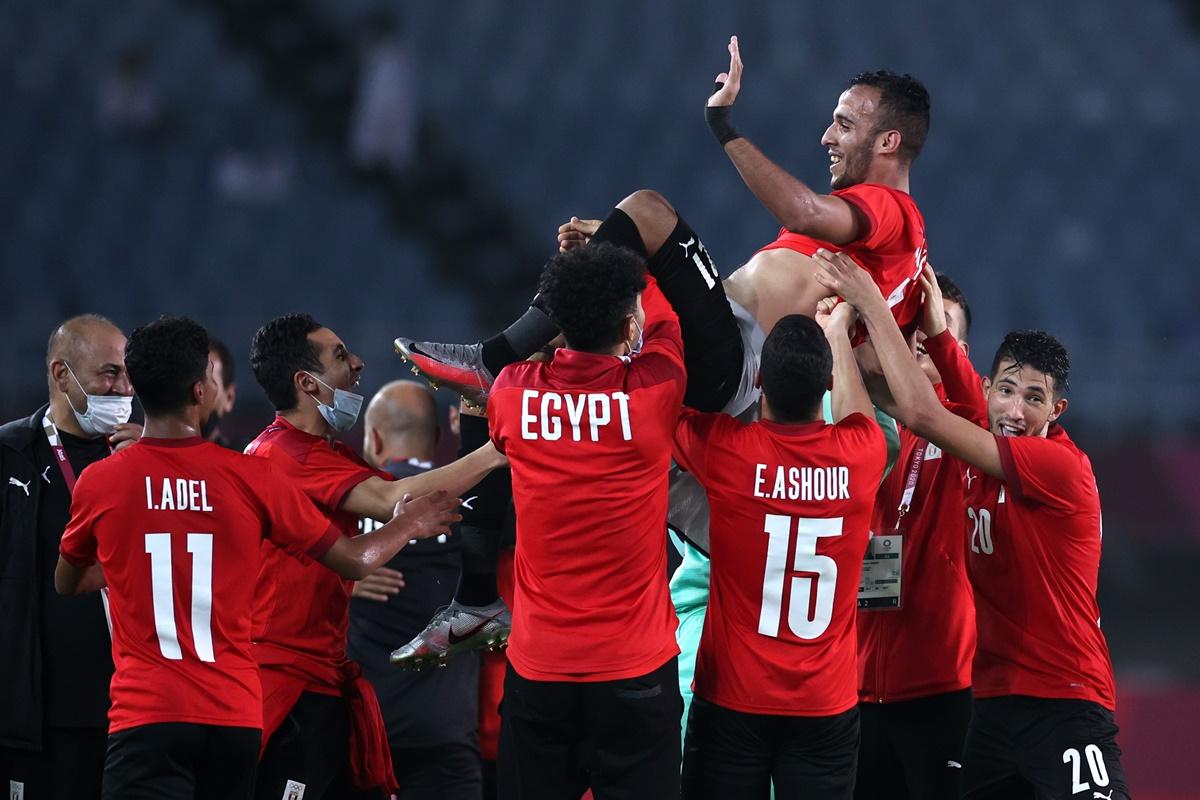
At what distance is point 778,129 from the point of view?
14.1m

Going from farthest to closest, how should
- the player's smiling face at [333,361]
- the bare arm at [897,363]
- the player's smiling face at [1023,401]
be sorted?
the player's smiling face at [333,361] < the player's smiling face at [1023,401] < the bare arm at [897,363]

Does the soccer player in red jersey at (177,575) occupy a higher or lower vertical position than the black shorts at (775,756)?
higher

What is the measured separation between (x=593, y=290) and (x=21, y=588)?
238cm

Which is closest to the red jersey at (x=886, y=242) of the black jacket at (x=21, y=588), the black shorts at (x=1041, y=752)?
the black shorts at (x=1041, y=752)

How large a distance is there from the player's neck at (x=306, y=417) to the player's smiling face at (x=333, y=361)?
102 mm

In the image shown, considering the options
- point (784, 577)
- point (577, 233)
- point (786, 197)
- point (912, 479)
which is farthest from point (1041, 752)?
point (577, 233)

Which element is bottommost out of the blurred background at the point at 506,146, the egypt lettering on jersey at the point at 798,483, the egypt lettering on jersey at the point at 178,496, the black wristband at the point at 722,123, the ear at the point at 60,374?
the egypt lettering on jersey at the point at 178,496

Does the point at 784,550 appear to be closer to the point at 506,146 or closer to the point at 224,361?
the point at 224,361

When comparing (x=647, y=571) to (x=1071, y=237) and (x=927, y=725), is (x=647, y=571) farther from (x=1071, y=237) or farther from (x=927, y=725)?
(x=1071, y=237)

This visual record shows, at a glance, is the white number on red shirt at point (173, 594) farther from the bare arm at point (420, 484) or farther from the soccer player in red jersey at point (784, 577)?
the soccer player in red jersey at point (784, 577)

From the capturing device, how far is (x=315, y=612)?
4.75 metres

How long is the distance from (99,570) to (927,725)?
2788 millimetres

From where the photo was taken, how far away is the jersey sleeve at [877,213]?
444 cm

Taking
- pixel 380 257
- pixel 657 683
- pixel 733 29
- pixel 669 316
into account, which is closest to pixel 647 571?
pixel 657 683
